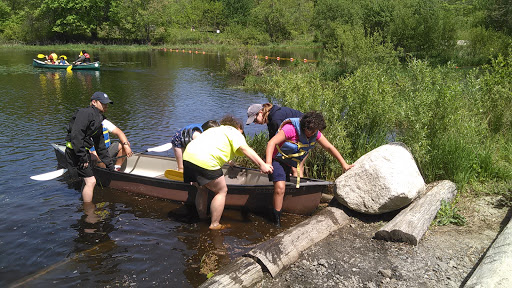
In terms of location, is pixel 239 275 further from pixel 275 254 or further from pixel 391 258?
pixel 391 258

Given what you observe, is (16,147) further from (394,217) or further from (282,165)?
(394,217)

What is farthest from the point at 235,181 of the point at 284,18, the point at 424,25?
the point at 284,18

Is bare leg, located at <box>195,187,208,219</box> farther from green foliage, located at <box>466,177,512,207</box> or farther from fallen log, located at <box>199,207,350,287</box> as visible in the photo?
green foliage, located at <box>466,177,512,207</box>

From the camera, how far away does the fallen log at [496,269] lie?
4.05 metres

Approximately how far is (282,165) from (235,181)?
1.65 metres

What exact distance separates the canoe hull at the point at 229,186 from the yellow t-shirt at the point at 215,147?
1218mm

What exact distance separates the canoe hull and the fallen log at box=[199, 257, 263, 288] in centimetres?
193

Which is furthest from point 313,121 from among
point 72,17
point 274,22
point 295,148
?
point 274,22

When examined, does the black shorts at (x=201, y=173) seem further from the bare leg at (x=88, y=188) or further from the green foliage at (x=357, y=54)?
the green foliage at (x=357, y=54)

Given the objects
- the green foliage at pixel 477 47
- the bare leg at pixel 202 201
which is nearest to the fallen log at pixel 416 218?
the bare leg at pixel 202 201

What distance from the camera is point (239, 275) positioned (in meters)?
4.57

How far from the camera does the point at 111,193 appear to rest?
8.30 metres

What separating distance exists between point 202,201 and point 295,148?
6.17 feet

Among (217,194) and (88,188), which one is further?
(88,188)
